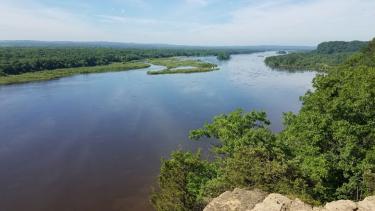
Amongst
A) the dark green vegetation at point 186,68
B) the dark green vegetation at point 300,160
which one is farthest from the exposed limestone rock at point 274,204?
the dark green vegetation at point 186,68

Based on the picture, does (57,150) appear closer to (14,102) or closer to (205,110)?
(205,110)

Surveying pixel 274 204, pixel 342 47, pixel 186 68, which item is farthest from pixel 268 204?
pixel 342 47

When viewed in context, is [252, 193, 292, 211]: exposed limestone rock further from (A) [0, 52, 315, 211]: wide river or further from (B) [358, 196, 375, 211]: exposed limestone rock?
(A) [0, 52, 315, 211]: wide river

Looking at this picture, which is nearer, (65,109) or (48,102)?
(65,109)

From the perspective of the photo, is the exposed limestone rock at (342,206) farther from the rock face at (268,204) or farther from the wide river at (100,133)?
the wide river at (100,133)

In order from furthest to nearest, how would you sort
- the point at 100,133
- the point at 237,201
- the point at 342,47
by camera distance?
the point at 342,47 < the point at 100,133 < the point at 237,201

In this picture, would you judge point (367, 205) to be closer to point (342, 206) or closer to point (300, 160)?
point (342, 206)

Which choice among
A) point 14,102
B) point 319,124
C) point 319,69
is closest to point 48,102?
point 14,102
